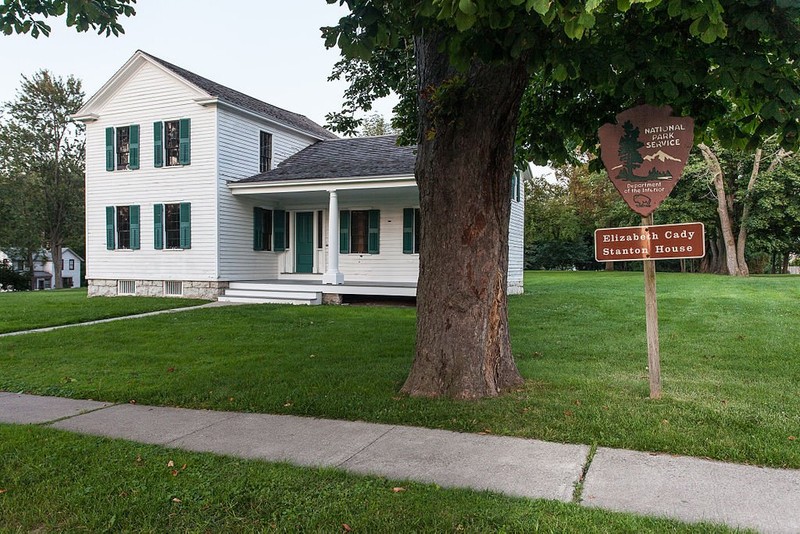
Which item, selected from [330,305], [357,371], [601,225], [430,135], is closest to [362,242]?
[330,305]

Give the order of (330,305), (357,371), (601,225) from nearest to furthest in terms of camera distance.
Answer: (357,371), (330,305), (601,225)

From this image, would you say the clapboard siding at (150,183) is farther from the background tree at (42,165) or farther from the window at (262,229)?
the background tree at (42,165)

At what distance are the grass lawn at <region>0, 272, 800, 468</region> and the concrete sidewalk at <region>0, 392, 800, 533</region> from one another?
22 cm

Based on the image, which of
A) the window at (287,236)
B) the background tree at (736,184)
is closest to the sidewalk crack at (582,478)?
the window at (287,236)

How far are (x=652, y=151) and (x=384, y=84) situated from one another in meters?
5.23

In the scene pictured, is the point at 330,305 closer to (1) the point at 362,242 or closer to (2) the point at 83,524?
(1) the point at 362,242

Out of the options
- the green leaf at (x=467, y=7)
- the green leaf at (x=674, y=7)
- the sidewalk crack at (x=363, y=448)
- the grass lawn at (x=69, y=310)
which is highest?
the green leaf at (x=674, y=7)

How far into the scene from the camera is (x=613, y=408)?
457cm

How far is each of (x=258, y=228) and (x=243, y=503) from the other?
14.7m

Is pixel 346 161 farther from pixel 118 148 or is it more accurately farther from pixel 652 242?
pixel 652 242

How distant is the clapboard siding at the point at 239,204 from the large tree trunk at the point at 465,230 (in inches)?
467

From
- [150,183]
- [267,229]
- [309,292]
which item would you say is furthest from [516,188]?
[150,183]

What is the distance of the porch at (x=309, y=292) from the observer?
1418 centimetres

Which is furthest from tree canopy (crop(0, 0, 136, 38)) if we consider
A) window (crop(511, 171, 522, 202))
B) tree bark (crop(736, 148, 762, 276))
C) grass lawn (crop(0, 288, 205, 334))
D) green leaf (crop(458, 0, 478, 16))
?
A: tree bark (crop(736, 148, 762, 276))
